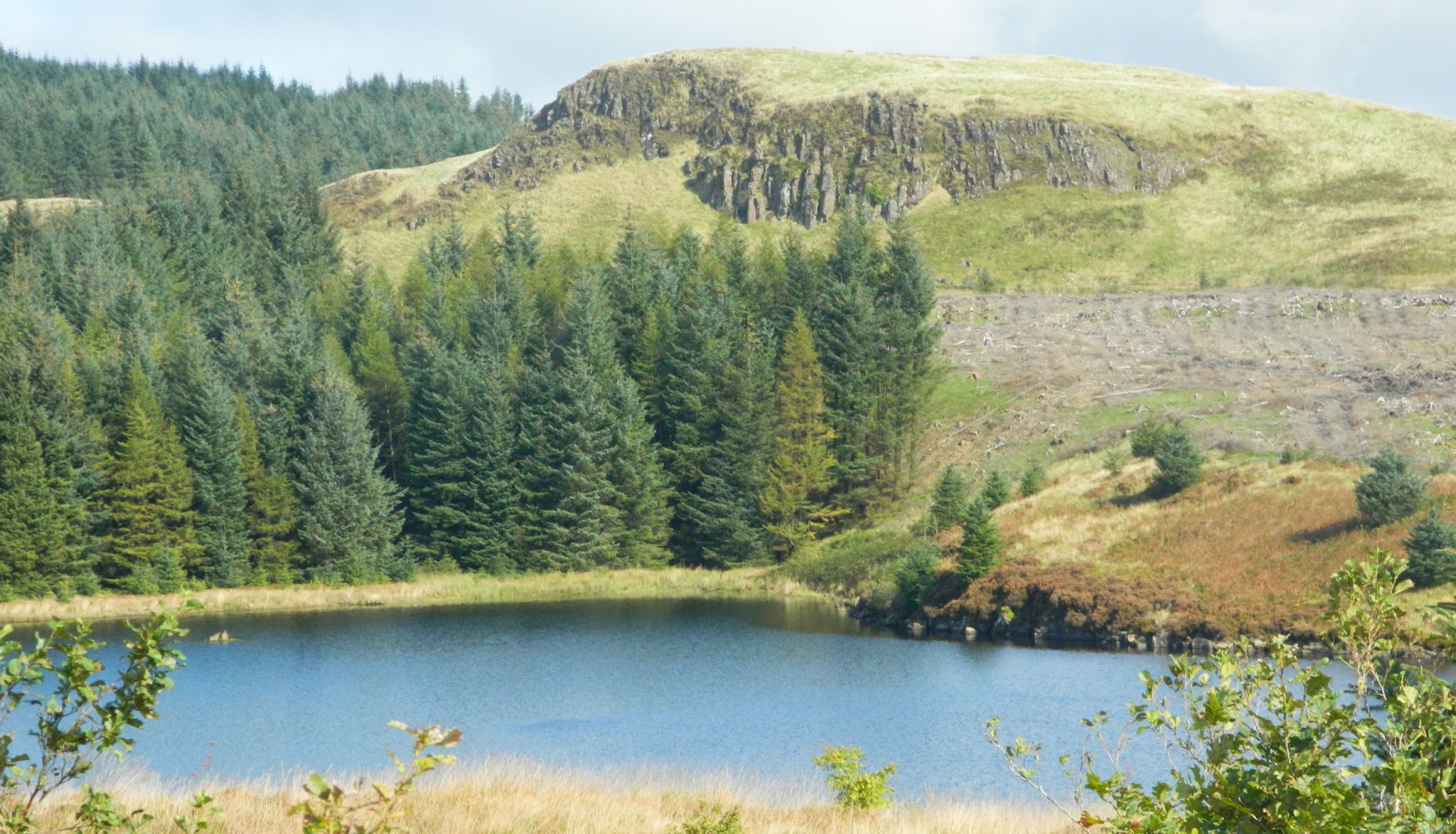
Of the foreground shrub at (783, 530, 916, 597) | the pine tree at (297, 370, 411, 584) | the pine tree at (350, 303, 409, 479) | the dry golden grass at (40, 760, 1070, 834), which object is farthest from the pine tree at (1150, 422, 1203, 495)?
the pine tree at (350, 303, 409, 479)

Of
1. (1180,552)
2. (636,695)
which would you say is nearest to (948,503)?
(1180,552)

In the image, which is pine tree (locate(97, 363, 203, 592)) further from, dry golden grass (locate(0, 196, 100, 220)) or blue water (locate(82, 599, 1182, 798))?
dry golden grass (locate(0, 196, 100, 220))

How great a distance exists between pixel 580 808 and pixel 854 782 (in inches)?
147

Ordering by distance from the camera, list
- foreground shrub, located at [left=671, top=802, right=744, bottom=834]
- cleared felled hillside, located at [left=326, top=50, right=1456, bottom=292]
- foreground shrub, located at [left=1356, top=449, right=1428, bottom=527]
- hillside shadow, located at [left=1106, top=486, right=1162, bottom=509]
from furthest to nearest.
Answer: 1. cleared felled hillside, located at [left=326, top=50, right=1456, bottom=292]
2. hillside shadow, located at [left=1106, top=486, right=1162, bottom=509]
3. foreground shrub, located at [left=1356, top=449, right=1428, bottom=527]
4. foreground shrub, located at [left=671, top=802, right=744, bottom=834]

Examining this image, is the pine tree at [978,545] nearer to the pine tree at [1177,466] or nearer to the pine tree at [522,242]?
the pine tree at [1177,466]

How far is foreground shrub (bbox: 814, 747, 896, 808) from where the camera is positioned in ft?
50.4

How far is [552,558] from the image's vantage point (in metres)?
61.4

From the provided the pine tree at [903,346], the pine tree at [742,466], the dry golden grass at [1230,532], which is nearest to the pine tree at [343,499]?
the pine tree at [742,466]

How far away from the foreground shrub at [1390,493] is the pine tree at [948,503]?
16390mm

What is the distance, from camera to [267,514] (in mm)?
58938

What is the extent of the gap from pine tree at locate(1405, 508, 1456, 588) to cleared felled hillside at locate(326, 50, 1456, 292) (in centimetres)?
5702

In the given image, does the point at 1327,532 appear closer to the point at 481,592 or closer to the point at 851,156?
the point at 481,592

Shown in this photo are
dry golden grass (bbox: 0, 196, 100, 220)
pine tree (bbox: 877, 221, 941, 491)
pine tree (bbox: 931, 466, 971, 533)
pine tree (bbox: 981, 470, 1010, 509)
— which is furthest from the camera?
dry golden grass (bbox: 0, 196, 100, 220)

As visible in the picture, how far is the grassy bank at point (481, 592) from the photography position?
5422 centimetres
